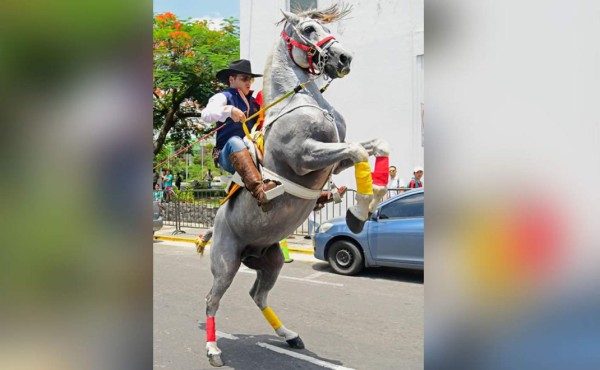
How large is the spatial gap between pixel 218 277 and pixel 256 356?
0.85 m

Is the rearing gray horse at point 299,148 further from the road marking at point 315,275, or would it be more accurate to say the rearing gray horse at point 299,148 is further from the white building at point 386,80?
the white building at point 386,80

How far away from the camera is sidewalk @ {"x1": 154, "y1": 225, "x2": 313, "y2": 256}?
9938 millimetres

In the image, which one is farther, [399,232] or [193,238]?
[193,238]

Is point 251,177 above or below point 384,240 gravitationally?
above

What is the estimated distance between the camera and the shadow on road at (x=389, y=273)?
24.3 feet

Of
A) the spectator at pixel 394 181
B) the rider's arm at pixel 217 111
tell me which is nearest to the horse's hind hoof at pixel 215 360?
the rider's arm at pixel 217 111

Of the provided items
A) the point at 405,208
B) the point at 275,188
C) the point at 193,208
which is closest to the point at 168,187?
the point at 193,208

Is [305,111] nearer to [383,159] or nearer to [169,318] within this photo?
[383,159]

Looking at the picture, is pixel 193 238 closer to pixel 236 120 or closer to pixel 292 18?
pixel 236 120

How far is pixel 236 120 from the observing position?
324 centimetres
